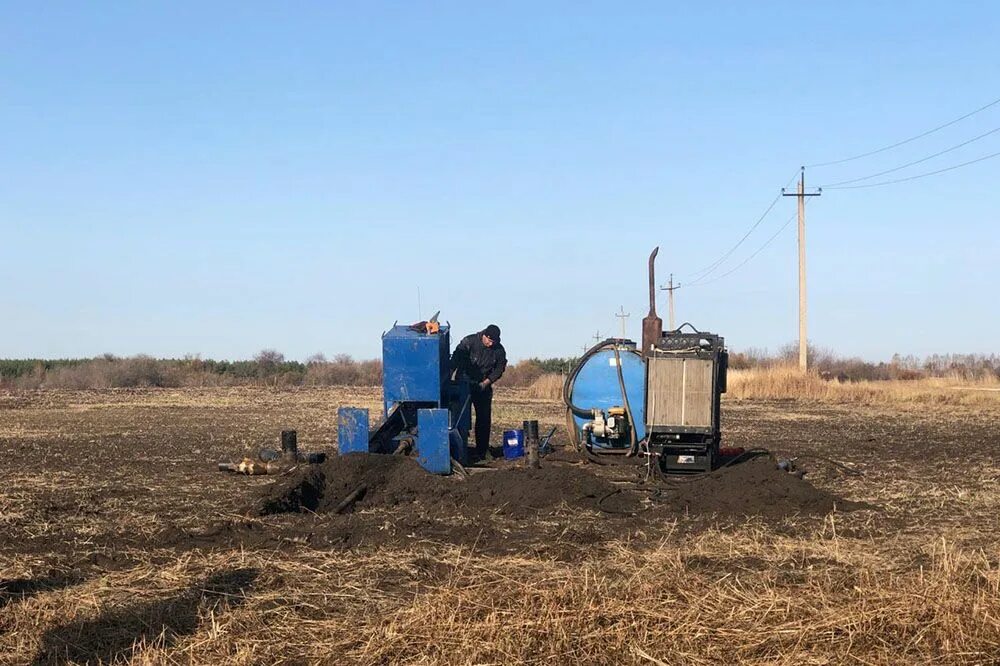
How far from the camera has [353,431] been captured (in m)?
12.6

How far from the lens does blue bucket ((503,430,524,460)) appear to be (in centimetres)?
1474

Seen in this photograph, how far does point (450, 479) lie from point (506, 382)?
4197 cm

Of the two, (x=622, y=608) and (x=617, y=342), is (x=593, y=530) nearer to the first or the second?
(x=622, y=608)

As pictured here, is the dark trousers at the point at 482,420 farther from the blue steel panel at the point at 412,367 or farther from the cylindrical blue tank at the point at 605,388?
the blue steel panel at the point at 412,367

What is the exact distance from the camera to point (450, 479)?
1167 centimetres

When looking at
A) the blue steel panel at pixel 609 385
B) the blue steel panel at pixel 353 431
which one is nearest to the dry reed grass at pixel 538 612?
the blue steel panel at pixel 353 431

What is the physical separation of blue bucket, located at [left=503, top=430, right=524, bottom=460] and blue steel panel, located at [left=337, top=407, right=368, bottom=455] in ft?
8.95

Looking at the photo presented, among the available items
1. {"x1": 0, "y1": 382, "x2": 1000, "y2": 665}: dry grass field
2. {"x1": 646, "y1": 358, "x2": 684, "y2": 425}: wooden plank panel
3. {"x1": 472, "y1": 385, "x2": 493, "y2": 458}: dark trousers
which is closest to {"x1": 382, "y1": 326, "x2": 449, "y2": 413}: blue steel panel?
{"x1": 472, "y1": 385, "x2": 493, "y2": 458}: dark trousers

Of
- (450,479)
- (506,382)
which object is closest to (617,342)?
(450,479)

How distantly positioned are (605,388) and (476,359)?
6.16 feet

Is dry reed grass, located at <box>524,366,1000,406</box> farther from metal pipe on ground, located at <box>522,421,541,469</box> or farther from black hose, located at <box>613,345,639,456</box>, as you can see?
metal pipe on ground, located at <box>522,421,541,469</box>

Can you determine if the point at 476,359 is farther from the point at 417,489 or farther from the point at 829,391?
the point at 829,391

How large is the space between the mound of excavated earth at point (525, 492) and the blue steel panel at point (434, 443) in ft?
1.08

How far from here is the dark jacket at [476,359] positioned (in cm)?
1478
